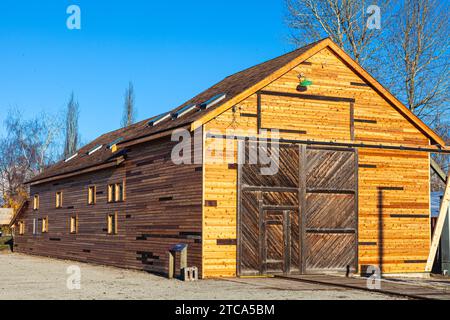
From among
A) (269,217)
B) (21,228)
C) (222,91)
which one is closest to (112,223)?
(222,91)

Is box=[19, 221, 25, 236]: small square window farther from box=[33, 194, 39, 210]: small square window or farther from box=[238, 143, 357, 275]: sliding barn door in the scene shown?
box=[238, 143, 357, 275]: sliding barn door

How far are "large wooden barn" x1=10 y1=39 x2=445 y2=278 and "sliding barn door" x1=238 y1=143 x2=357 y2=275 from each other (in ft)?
0.12

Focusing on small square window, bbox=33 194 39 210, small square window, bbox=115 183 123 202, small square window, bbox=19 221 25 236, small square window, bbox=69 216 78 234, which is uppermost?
small square window, bbox=115 183 123 202

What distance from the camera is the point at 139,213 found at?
90.0 feet

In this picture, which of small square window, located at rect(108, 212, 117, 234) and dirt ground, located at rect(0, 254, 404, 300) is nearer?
dirt ground, located at rect(0, 254, 404, 300)

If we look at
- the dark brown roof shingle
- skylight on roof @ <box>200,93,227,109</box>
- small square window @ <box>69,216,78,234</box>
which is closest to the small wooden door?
skylight on roof @ <box>200,93,227,109</box>

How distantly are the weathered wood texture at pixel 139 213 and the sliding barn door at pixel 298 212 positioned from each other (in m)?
1.74

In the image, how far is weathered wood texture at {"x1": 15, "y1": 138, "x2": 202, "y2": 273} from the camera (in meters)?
23.9

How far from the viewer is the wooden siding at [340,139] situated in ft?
76.2

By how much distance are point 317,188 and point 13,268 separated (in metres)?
13.6

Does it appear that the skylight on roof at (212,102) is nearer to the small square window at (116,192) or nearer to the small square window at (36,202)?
the small square window at (116,192)

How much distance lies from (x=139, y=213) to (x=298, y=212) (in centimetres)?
656

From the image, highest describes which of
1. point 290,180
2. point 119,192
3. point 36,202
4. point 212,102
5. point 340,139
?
point 212,102

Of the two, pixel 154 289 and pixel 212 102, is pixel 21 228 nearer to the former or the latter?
pixel 212 102
